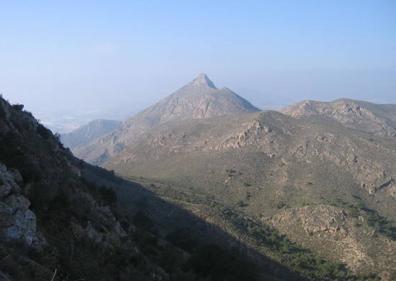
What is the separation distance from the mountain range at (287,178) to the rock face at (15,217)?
37.0 meters

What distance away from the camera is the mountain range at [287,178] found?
55.0 metres

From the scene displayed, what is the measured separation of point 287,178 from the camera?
258 ft

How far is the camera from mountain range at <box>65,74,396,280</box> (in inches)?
2164

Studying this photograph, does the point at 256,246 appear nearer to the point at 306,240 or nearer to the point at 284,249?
the point at 284,249

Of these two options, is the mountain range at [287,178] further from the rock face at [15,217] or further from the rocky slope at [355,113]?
the rock face at [15,217]

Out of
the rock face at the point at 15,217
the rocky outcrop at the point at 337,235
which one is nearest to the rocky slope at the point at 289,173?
the rocky outcrop at the point at 337,235

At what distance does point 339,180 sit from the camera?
79000 mm

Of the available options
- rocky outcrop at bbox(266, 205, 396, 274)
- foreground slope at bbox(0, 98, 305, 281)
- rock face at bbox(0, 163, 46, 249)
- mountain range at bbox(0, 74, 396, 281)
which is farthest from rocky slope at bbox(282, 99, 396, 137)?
rock face at bbox(0, 163, 46, 249)

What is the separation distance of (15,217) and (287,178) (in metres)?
68.9

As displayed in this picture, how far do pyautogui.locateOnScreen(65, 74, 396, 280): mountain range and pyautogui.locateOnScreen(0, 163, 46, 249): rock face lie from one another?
37045mm

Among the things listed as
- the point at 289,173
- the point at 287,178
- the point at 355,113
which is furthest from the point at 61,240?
the point at 355,113

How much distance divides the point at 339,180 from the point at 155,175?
104 ft

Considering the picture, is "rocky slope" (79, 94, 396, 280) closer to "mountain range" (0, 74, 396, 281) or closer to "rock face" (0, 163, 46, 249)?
"mountain range" (0, 74, 396, 281)

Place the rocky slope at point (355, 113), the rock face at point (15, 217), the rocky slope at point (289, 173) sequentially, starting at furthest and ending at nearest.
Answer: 1. the rocky slope at point (355, 113)
2. the rocky slope at point (289, 173)
3. the rock face at point (15, 217)
